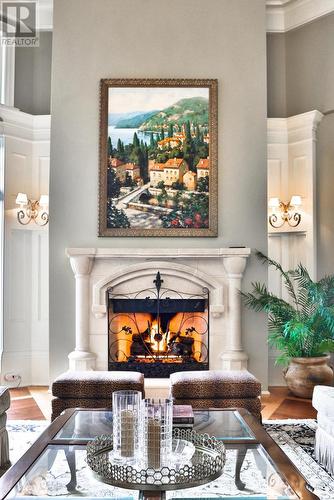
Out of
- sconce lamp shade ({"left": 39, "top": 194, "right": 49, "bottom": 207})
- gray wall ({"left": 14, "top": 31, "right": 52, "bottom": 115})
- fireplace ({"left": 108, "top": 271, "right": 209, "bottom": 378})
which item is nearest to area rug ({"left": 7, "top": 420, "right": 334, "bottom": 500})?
fireplace ({"left": 108, "top": 271, "right": 209, "bottom": 378})

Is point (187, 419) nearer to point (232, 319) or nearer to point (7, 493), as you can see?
point (7, 493)

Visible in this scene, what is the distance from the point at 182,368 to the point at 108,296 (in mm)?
965

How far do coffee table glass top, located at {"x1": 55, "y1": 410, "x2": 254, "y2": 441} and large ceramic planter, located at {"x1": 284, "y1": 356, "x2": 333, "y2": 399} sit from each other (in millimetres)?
2288

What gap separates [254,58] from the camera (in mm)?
5434

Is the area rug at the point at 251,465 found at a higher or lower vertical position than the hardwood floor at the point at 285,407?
higher

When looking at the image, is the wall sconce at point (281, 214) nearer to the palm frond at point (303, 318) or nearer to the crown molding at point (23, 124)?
the palm frond at point (303, 318)

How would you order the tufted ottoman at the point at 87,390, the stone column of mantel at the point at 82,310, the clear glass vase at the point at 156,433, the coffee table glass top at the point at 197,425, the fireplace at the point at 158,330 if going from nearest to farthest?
the clear glass vase at the point at 156,433 < the coffee table glass top at the point at 197,425 < the tufted ottoman at the point at 87,390 < the stone column of mantel at the point at 82,310 < the fireplace at the point at 158,330

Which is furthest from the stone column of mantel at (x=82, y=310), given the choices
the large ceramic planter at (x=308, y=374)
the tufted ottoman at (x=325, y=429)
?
the tufted ottoman at (x=325, y=429)

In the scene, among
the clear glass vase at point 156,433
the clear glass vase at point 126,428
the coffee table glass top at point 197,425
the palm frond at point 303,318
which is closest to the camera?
the clear glass vase at point 156,433

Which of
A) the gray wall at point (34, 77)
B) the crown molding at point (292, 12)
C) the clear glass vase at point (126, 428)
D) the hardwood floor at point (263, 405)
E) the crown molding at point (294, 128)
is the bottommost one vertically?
the hardwood floor at point (263, 405)

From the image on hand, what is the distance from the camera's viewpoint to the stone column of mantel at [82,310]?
5.19 metres

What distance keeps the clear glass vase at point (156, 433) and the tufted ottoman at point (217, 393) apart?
5.64ft

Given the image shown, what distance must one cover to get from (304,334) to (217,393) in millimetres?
1410

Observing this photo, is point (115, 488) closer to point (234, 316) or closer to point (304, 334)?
point (304, 334)
